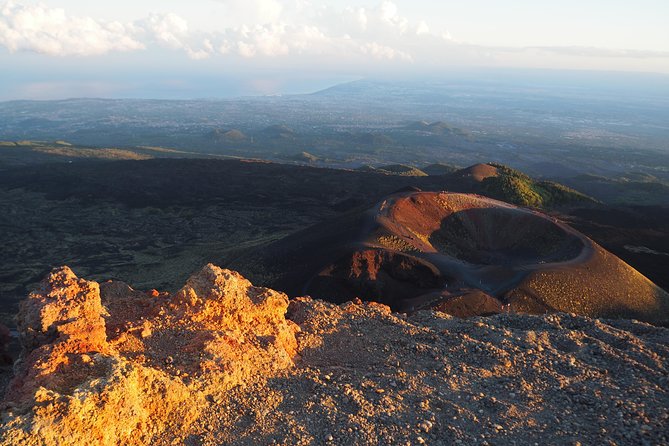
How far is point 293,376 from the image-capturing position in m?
10.6

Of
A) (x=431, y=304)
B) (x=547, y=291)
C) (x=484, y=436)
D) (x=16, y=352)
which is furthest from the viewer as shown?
(x=547, y=291)

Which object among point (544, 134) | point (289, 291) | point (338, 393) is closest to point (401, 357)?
point (338, 393)

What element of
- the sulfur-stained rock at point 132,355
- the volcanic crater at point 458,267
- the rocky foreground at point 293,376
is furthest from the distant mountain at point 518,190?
the sulfur-stained rock at point 132,355

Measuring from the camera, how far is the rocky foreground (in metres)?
8.30

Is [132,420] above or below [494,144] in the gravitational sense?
above

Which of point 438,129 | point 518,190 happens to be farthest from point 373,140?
point 518,190

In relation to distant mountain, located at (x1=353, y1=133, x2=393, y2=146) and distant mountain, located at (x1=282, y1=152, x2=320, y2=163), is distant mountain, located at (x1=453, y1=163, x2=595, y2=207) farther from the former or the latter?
distant mountain, located at (x1=353, y1=133, x2=393, y2=146)

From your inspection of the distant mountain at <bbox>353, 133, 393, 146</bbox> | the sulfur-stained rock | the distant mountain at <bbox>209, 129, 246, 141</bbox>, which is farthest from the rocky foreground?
the distant mountain at <bbox>209, 129, 246, 141</bbox>

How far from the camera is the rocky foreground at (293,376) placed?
327 inches

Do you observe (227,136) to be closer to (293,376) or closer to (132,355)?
(132,355)

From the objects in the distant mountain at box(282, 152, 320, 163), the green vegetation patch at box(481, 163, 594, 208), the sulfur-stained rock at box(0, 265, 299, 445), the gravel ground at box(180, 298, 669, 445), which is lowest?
the distant mountain at box(282, 152, 320, 163)

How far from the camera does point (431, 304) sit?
21.6m

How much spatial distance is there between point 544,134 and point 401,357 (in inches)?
7275

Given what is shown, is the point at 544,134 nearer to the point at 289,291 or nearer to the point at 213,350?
the point at 289,291
